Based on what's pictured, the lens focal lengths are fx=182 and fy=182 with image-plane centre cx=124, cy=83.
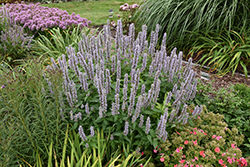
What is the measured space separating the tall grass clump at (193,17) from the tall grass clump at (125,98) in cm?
227

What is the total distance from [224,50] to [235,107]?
1716 millimetres

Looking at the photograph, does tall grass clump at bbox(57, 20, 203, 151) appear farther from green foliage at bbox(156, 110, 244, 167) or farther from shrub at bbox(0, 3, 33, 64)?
shrub at bbox(0, 3, 33, 64)

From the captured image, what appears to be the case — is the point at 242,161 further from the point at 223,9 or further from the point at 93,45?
the point at 223,9

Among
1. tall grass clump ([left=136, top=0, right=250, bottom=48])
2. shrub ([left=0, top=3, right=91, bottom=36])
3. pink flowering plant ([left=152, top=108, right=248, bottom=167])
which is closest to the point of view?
pink flowering plant ([left=152, top=108, right=248, bottom=167])

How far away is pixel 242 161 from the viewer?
225 cm

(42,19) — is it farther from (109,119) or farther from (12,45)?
(109,119)

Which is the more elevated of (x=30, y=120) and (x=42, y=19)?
(x=42, y=19)

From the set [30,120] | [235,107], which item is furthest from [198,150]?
[30,120]

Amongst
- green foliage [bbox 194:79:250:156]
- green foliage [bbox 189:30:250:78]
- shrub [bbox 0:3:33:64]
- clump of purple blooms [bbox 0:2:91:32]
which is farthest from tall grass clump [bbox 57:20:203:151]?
clump of purple blooms [bbox 0:2:91:32]

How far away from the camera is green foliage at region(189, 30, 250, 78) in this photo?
4160mm

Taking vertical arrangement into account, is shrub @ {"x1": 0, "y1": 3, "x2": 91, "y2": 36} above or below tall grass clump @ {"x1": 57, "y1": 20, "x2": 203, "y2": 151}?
above

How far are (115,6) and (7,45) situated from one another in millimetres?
7080

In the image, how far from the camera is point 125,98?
2049 mm

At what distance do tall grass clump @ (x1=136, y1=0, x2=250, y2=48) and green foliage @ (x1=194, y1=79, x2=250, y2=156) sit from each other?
5.86ft
